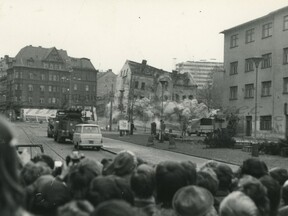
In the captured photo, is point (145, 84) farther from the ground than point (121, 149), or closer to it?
farther from the ground

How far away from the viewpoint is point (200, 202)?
4.07 metres

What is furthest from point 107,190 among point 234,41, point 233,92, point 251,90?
point 234,41

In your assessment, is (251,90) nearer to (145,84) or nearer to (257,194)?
(145,84)

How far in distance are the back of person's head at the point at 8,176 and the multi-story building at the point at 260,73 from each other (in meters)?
43.1

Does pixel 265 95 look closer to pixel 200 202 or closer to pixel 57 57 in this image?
pixel 200 202

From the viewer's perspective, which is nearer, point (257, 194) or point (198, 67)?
point (257, 194)

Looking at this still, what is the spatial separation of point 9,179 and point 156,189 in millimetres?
3087

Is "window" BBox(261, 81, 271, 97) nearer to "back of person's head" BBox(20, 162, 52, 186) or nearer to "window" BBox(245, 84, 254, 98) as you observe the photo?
"window" BBox(245, 84, 254, 98)

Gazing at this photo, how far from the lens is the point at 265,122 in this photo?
163ft

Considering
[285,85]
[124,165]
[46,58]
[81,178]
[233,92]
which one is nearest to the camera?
[81,178]

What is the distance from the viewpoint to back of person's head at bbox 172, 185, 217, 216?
4.05 m

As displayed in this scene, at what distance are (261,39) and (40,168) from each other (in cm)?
4899

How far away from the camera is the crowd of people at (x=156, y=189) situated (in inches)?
151

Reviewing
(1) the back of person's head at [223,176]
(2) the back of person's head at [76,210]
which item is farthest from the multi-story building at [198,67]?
(2) the back of person's head at [76,210]
